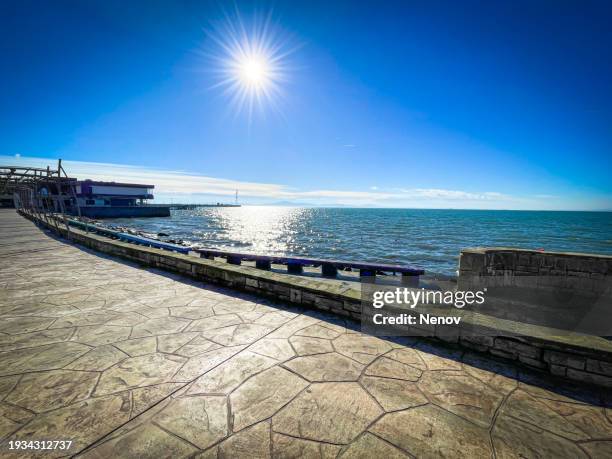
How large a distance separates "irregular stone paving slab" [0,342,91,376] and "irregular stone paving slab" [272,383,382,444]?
97.9 inches

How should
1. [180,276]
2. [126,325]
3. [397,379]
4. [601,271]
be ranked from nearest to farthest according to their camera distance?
[397,379]
[126,325]
[180,276]
[601,271]

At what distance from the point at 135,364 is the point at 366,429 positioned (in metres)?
2.43

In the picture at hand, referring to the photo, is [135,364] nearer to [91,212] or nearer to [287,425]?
[287,425]

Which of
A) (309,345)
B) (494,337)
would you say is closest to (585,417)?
(494,337)

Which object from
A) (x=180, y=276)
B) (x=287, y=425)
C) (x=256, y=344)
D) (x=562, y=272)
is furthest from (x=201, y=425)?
(x=562, y=272)

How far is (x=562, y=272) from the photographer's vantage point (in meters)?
7.32

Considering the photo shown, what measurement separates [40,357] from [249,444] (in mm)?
2698

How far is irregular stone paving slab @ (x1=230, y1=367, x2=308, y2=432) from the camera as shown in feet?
6.84

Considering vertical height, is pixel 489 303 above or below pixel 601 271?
below

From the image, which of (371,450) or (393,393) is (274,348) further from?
(371,450)

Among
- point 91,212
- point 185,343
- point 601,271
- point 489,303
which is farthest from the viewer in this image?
point 91,212

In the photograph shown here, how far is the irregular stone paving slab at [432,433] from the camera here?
5.90 feet

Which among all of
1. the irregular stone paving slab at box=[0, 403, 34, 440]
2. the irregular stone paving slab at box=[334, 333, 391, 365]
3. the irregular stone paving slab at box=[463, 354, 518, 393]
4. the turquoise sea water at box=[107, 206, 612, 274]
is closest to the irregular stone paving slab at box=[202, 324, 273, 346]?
the irregular stone paving slab at box=[334, 333, 391, 365]

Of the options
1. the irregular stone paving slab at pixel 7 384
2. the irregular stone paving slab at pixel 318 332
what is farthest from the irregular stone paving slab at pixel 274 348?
the irregular stone paving slab at pixel 7 384
